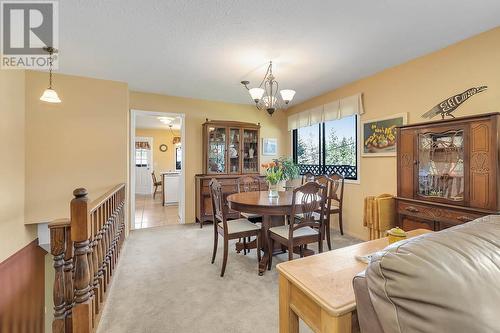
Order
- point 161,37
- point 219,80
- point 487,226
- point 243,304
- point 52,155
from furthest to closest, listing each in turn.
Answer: point 219,80
point 52,155
point 161,37
point 243,304
point 487,226

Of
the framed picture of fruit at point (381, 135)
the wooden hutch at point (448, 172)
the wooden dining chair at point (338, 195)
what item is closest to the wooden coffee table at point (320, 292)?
the wooden hutch at point (448, 172)

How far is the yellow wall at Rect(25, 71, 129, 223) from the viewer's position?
10.8 ft

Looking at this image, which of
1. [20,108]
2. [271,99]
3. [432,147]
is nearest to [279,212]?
[271,99]

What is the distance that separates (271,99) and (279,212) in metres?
1.38

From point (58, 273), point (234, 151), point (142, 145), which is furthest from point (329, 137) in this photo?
point (142, 145)

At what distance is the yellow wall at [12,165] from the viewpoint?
2744 mm

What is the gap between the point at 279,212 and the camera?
8.19 ft

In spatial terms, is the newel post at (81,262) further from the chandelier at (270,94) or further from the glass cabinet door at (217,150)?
the glass cabinet door at (217,150)

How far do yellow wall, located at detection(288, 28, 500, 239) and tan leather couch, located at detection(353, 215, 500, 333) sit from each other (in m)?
2.54

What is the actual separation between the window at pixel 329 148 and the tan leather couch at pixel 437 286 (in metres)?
3.44

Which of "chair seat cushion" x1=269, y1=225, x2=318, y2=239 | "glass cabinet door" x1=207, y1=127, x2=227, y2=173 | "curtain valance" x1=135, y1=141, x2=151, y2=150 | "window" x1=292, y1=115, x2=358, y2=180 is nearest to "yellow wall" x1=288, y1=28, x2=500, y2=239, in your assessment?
"window" x1=292, y1=115, x2=358, y2=180

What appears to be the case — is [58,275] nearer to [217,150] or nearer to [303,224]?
[303,224]

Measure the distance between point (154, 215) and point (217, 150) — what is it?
7.09 feet

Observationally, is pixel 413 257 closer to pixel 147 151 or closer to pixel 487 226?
pixel 487 226
